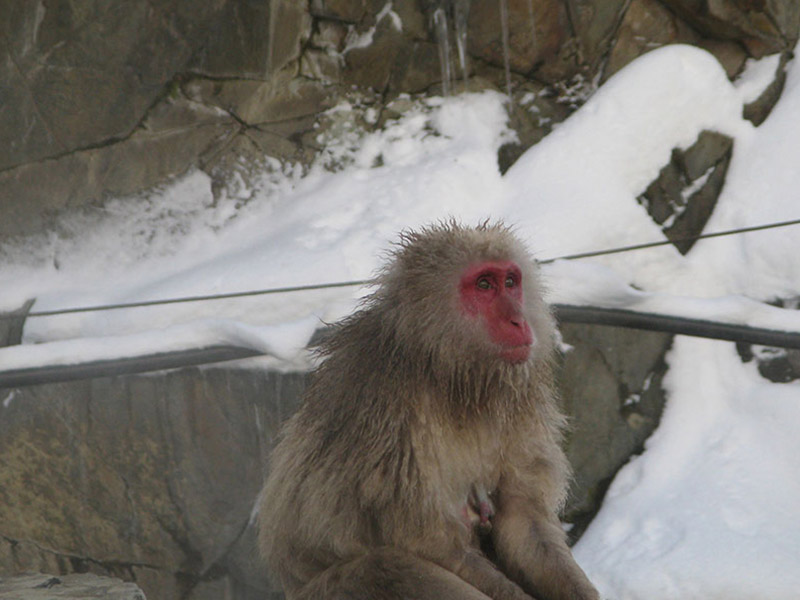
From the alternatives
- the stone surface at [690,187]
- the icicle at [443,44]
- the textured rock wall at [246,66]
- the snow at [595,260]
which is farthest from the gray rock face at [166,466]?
the icicle at [443,44]

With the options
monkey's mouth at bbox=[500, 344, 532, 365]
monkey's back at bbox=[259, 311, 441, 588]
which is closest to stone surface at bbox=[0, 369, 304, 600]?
monkey's back at bbox=[259, 311, 441, 588]

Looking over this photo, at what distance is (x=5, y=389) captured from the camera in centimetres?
493

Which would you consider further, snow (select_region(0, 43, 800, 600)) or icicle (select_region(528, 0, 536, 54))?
icicle (select_region(528, 0, 536, 54))

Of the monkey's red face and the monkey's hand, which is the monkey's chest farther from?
the monkey's red face

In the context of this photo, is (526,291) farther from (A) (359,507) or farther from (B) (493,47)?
(B) (493,47)

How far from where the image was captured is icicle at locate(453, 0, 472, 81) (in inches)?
237

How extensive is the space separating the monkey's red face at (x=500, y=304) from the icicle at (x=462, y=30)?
372 centimetres

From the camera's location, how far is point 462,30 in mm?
6090

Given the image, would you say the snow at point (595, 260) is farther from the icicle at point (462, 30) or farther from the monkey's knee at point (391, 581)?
the monkey's knee at point (391, 581)

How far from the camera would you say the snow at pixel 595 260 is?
4.60 m

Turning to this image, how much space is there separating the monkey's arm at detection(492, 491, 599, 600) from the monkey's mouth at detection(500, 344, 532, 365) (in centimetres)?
46

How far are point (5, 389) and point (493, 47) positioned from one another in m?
3.51

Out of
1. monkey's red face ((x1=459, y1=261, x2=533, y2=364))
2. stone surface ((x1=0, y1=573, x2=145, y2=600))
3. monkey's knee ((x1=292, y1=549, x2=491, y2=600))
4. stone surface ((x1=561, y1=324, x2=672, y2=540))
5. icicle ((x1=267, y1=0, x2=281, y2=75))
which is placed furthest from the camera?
icicle ((x1=267, y1=0, x2=281, y2=75))

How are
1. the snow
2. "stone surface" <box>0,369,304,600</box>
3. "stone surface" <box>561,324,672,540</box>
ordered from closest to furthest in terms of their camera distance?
1. the snow
2. "stone surface" <box>0,369,304,600</box>
3. "stone surface" <box>561,324,672,540</box>
